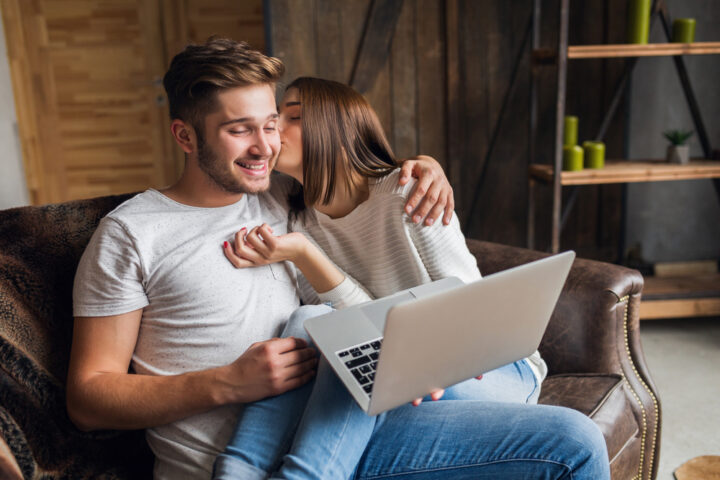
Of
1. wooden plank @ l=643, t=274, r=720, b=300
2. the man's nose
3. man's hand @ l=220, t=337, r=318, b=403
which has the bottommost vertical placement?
wooden plank @ l=643, t=274, r=720, b=300

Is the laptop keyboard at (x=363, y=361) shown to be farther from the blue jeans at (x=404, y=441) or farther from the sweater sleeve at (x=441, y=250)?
the sweater sleeve at (x=441, y=250)

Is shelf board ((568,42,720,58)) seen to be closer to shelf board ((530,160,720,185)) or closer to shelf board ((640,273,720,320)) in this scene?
shelf board ((530,160,720,185))

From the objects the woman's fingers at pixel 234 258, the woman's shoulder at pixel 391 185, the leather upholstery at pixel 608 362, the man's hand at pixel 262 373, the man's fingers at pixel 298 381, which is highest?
the woman's shoulder at pixel 391 185

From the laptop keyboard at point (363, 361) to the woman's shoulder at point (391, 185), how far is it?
0.44 m

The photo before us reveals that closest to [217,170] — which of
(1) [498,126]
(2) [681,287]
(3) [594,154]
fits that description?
(3) [594,154]

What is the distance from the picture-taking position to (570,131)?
8.71 ft

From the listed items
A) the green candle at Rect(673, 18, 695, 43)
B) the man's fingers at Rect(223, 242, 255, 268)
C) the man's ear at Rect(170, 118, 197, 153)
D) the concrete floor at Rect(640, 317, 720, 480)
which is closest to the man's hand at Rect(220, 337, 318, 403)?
the man's fingers at Rect(223, 242, 255, 268)

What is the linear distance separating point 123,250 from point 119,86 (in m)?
3.20

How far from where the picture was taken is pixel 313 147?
141 centimetres

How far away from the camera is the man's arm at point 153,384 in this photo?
1.05 meters

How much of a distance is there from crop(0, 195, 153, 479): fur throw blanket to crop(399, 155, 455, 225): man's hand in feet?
2.33

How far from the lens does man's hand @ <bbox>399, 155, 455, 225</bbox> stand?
1.34m

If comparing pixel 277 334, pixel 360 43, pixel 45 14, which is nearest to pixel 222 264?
pixel 277 334

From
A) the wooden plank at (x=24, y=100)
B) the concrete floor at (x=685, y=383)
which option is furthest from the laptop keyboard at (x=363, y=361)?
the wooden plank at (x=24, y=100)
